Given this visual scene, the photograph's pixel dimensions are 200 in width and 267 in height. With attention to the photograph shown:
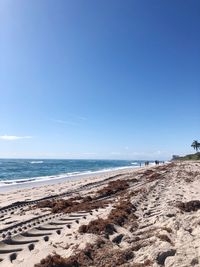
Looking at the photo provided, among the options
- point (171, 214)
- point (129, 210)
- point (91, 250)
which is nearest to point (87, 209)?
point (129, 210)

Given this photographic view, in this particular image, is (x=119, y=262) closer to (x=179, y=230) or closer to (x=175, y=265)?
(x=175, y=265)

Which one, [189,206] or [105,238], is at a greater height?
[189,206]

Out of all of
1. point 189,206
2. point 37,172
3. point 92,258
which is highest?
point 189,206

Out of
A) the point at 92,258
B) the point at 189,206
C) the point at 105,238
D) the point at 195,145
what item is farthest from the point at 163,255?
the point at 195,145

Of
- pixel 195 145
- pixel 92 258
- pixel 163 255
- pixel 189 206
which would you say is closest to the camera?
pixel 163 255

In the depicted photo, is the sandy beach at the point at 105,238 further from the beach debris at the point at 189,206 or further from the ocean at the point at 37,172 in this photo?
the ocean at the point at 37,172

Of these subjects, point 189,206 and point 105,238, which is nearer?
point 105,238

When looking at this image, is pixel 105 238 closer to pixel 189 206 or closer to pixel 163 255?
pixel 163 255

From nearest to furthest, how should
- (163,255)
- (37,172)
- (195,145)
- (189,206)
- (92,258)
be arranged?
(163,255) < (92,258) < (189,206) < (37,172) < (195,145)

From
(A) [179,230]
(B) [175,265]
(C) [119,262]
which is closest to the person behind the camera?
(B) [175,265]

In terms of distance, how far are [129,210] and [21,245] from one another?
16.8 feet

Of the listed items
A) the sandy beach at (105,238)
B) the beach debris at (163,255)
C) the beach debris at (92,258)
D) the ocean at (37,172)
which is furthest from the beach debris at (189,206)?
the ocean at (37,172)

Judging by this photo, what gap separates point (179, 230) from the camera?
7.96 m

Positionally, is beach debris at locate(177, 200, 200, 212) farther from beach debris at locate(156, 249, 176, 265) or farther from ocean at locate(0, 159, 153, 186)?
ocean at locate(0, 159, 153, 186)
